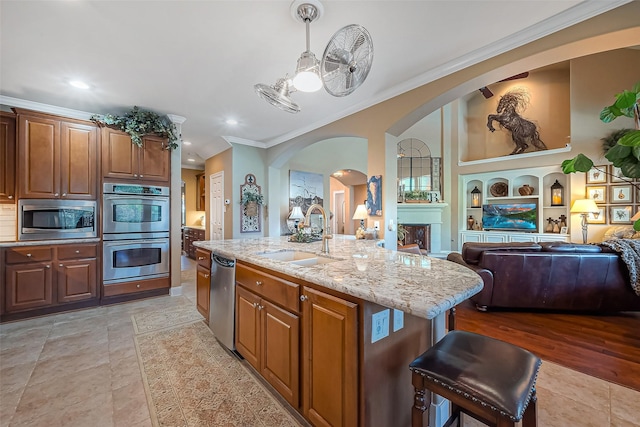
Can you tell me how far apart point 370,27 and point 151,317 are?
3.88 meters

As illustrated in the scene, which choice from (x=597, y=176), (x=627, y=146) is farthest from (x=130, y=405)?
(x=597, y=176)

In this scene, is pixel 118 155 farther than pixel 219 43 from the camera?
Yes

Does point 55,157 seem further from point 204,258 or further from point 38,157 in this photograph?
point 204,258

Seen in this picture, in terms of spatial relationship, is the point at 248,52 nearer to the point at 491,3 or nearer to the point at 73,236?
the point at 491,3

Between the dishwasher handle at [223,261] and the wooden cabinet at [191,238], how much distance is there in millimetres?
4714

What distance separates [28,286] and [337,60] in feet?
14.0

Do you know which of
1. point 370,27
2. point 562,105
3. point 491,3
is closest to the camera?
point 491,3

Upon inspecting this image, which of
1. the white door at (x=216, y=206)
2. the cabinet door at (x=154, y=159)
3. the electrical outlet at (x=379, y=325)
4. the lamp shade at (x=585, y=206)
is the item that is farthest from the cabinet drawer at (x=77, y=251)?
the lamp shade at (x=585, y=206)

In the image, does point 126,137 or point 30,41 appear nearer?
point 30,41

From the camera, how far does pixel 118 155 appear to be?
11.9ft

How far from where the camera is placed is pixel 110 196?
355cm

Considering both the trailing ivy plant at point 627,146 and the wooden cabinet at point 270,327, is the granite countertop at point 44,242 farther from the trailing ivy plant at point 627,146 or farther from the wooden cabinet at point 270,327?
the trailing ivy plant at point 627,146

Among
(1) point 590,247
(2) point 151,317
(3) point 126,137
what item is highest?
(3) point 126,137

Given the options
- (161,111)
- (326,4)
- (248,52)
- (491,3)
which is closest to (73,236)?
(161,111)
